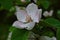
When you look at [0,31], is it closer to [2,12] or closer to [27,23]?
[2,12]

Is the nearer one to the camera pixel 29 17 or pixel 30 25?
pixel 30 25

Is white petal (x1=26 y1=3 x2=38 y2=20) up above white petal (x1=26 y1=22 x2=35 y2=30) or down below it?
above

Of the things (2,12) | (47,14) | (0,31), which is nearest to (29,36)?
(47,14)

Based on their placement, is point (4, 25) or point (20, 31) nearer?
point (20, 31)

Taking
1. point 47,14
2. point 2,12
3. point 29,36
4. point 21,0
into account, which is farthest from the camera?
point 2,12

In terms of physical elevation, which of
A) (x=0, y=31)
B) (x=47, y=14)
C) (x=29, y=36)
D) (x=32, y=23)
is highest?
(x=32, y=23)

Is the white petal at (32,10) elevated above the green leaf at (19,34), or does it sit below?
above

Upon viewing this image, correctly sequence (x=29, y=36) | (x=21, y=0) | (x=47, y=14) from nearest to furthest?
(x=29, y=36)
(x=21, y=0)
(x=47, y=14)

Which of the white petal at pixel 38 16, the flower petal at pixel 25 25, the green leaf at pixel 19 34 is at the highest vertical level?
the white petal at pixel 38 16
